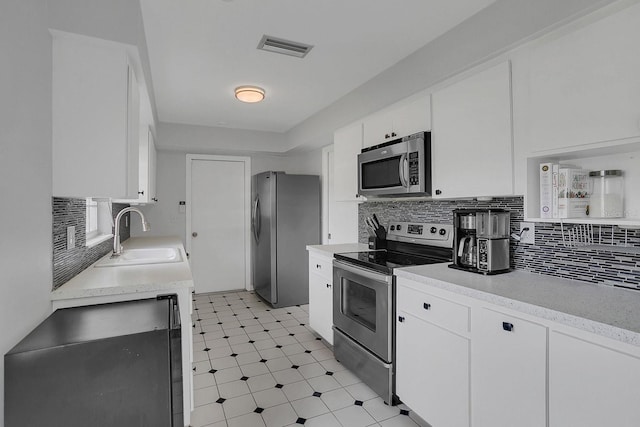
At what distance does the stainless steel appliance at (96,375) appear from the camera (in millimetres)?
1085

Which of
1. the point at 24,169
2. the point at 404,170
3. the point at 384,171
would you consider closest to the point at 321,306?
the point at 384,171

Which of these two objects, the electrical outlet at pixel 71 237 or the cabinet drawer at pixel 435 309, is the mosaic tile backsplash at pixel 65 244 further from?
the cabinet drawer at pixel 435 309

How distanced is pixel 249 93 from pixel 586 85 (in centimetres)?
243

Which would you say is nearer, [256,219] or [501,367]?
[501,367]

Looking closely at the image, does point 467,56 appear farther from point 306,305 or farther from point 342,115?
point 306,305

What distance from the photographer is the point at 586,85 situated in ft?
4.77

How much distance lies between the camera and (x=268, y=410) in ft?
6.97

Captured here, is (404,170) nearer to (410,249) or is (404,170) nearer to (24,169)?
(410,249)

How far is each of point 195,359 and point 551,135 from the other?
2880mm

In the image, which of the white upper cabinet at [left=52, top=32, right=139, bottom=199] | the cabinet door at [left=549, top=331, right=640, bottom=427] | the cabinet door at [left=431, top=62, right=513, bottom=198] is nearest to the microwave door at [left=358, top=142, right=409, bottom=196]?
the cabinet door at [left=431, top=62, right=513, bottom=198]

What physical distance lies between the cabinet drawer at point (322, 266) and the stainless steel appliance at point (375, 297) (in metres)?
0.17

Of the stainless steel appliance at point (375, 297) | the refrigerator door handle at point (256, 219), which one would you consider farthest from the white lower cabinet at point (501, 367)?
the refrigerator door handle at point (256, 219)

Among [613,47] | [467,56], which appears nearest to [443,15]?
[467,56]

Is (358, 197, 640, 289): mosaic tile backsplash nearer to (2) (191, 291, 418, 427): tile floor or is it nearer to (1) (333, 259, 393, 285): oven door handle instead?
(1) (333, 259, 393, 285): oven door handle
